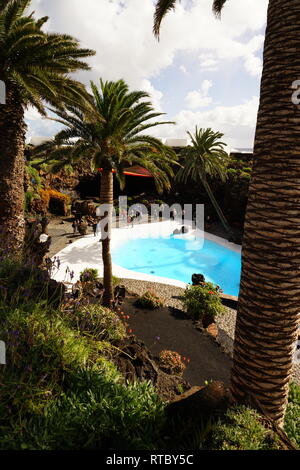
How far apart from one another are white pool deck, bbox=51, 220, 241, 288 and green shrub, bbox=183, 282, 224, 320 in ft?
11.8

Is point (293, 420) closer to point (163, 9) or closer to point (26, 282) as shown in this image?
point (26, 282)

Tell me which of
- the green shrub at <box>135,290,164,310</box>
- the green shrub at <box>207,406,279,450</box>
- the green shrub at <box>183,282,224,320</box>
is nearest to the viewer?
the green shrub at <box>207,406,279,450</box>

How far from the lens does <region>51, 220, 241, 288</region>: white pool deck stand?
595 inches

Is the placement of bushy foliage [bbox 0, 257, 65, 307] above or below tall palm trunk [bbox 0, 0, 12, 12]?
below

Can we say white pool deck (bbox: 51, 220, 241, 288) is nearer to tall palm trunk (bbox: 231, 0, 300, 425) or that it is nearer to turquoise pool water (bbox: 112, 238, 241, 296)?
turquoise pool water (bbox: 112, 238, 241, 296)

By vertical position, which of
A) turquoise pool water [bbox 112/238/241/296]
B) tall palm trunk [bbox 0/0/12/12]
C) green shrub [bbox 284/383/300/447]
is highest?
tall palm trunk [bbox 0/0/12/12]

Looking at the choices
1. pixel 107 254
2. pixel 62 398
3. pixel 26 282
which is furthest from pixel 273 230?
pixel 107 254

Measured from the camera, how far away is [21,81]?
321 inches

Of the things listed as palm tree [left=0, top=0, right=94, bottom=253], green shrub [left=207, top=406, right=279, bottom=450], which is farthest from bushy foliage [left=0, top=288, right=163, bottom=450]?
palm tree [left=0, top=0, right=94, bottom=253]

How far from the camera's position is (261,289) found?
3.03 m

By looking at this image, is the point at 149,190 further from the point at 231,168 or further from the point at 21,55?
the point at 21,55

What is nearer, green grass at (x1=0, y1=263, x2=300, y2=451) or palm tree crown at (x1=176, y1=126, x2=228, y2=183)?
green grass at (x1=0, y1=263, x2=300, y2=451)

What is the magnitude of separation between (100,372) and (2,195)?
7513 millimetres
